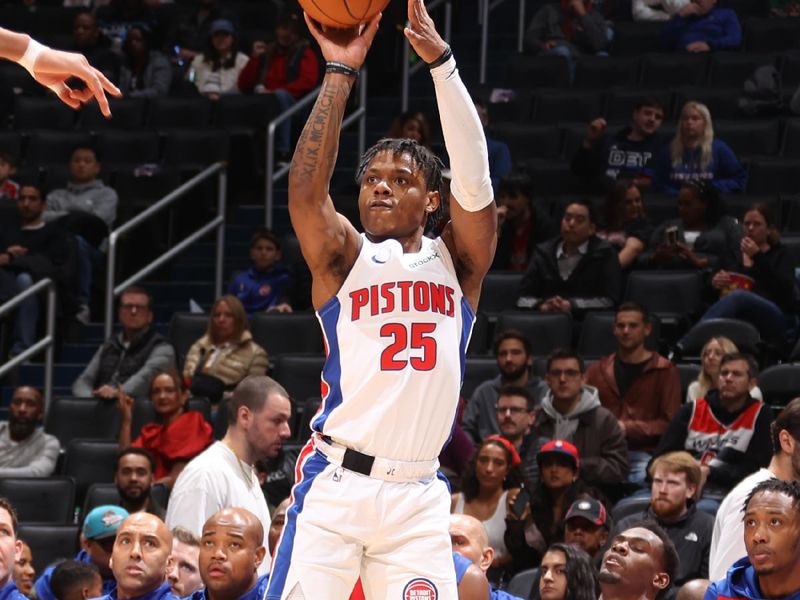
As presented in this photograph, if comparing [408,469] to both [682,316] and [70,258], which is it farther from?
[70,258]

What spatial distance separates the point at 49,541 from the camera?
823cm

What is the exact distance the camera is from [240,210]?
1223cm

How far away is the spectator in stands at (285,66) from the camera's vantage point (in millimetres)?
12461

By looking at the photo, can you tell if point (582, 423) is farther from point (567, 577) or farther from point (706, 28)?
point (706, 28)

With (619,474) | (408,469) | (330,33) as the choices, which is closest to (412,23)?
(330,33)

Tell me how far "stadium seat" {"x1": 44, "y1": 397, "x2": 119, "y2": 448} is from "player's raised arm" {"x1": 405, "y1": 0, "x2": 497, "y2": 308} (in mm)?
5671

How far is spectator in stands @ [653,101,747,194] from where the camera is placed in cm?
1022

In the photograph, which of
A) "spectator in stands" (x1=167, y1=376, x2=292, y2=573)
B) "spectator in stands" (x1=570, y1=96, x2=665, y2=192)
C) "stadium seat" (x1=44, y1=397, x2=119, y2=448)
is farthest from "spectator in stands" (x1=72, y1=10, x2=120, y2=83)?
"spectator in stands" (x1=167, y1=376, x2=292, y2=573)

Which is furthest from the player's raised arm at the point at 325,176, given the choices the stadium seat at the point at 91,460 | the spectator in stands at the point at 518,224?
the spectator in stands at the point at 518,224

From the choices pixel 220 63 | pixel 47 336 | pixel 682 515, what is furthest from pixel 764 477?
pixel 220 63

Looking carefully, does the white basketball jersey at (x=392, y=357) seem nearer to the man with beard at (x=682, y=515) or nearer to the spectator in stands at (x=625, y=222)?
the man with beard at (x=682, y=515)

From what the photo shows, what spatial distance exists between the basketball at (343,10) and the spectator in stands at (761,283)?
5.27 metres

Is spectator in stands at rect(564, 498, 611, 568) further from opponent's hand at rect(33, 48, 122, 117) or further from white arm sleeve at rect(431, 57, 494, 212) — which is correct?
opponent's hand at rect(33, 48, 122, 117)

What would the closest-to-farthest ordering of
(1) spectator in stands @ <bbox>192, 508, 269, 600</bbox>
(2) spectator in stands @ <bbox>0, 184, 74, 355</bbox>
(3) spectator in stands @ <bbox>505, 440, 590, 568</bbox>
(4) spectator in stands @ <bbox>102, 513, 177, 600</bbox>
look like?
1. (1) spectator in stands @ <bbox>192, 508, 269, 600</bbox>
2. (4) spectator in stands @ <bbox>102, 513, 177, 600</bbox>
3. (3) spectator in stands @ <bbox>505, 440, 590, 568</bbox>
4. (2) spectator in stands @ <bbox>0, 184, 74, 355</bbox>
